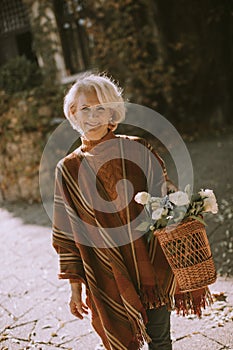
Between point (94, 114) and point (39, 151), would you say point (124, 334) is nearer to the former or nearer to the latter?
point (94, 114)

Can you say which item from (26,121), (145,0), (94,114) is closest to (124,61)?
(145,0)

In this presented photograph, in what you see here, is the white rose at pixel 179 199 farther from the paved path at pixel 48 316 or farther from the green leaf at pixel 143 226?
the paved path at pixel 48 316

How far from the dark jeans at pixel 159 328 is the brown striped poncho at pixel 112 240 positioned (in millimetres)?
59

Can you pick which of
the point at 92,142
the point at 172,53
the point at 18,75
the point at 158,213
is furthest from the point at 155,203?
the point at 172,53

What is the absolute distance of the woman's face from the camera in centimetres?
172

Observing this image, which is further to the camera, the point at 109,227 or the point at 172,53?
the point at 172,53

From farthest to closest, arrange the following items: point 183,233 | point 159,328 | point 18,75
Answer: point 18,75
point 159,328
point 183,233

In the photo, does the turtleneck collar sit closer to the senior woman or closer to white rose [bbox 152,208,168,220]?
the senior woman

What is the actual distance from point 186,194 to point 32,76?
234 inches

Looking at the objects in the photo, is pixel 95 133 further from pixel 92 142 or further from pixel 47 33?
pixel 47 33

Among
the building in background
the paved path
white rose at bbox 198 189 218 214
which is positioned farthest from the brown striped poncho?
the building in background

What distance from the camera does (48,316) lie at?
→ 304 cm

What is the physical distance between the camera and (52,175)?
604 centimetres

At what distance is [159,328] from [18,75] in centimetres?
584
